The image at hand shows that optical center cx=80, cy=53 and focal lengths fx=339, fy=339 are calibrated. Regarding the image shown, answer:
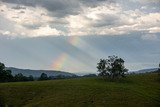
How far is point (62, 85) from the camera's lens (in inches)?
5285

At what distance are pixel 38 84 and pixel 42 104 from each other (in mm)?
27730

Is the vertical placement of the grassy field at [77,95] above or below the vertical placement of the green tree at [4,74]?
below

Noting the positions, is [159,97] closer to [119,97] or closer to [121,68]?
[119,97]

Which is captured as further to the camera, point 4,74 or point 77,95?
point 4,74

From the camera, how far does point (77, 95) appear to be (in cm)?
11644

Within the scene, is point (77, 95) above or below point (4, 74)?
below

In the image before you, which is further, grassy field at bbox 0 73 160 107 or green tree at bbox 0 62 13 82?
green tree at bbox 0 62 13 82

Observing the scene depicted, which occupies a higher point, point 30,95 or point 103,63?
point 103,63

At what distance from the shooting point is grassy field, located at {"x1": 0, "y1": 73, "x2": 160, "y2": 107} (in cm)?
10866

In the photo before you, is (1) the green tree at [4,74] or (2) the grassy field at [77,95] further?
(1) the green tree at [4,74]

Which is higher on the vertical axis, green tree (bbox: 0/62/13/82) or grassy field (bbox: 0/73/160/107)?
green tree (bbox: 0/62/13/82)

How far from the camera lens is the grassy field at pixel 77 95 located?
357 feet

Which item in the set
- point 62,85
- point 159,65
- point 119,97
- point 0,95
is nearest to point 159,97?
point 119,97

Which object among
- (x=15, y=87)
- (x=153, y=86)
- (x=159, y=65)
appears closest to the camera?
(x=15, y=87)
